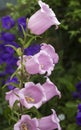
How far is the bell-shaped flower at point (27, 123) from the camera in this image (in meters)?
1.86

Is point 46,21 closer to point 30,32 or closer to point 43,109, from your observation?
point 30,32

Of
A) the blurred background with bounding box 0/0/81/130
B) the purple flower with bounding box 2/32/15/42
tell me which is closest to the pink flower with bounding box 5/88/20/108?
the blurred background with bounding box 0/0/81/130

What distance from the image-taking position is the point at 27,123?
1879 mm

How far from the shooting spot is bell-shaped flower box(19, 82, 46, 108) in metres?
1.82

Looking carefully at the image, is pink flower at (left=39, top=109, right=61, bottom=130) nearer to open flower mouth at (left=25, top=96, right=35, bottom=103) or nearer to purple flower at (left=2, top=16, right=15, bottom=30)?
open flower mouth at (left=25, top=96, right=35, bottom=103)

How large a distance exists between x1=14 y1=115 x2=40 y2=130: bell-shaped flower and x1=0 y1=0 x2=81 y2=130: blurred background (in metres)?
0.71

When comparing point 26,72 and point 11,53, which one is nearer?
point 26,72

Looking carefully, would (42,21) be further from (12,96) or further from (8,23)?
(8,23)

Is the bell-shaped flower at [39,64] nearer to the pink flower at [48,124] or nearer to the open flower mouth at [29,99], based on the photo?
the open flower mouth at [29,99]

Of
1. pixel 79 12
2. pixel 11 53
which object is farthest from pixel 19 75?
pixel 79 12

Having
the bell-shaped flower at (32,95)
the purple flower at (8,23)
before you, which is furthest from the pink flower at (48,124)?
the purple flower at (8,23)

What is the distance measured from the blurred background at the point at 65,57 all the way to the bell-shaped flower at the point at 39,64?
2.45 ft

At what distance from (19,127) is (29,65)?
0.85ft

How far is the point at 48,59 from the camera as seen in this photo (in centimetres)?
188
